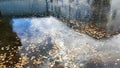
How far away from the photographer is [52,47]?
1009 cm

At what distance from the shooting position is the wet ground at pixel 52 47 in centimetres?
901

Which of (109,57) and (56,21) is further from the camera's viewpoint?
(56,21)

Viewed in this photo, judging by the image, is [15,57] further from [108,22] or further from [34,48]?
[108,22]

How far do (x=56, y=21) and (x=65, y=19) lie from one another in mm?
520

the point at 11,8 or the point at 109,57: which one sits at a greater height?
the point at 11,8

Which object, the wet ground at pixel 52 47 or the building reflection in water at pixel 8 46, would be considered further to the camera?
the building reflection in water at pixel 8 46

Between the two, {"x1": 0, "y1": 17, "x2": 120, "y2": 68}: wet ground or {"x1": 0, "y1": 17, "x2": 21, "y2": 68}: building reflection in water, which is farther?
{"x1": 0, "y1": 17, "x2": 21, "y2": 68}: building reflection in water

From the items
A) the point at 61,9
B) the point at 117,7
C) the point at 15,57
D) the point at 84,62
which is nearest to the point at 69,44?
the point at 84,62

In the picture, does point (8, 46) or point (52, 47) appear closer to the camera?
point (52, 47)

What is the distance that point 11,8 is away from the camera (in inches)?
560

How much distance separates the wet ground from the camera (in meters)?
9.01

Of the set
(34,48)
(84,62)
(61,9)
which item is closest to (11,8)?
(61,9)

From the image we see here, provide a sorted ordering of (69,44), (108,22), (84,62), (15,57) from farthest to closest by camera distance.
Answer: (108,22) < (69,44) < (15,57) < (84,62)

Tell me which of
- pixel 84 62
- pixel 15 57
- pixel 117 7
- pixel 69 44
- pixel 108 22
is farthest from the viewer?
pixel 117 7
